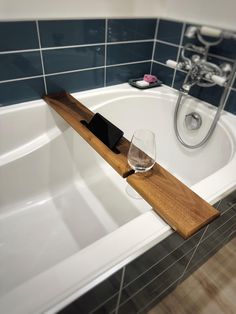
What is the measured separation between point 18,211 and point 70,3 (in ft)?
3.25

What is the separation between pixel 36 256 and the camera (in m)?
0.96

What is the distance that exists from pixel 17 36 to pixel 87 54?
0.35 m

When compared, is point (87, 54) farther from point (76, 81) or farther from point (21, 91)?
point (21, 91)

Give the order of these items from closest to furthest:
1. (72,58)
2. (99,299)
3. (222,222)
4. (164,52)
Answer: (99,299)
(222,222)
(72,58)
(164,52)

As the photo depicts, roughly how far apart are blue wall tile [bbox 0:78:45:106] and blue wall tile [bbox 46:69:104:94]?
53 millimetres

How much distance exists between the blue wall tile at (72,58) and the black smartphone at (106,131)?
0.39m

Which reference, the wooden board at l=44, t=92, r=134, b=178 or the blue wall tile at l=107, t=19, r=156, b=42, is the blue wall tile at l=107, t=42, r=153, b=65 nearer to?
the blue wall tile at l=107, t=19, r=156, b=42

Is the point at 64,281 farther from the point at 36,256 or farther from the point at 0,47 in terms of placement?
the point at 0,47

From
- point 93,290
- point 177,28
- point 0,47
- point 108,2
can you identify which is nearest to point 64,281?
point 93,290

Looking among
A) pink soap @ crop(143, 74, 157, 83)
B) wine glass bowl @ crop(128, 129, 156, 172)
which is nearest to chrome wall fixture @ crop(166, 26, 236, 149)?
pink soap @ crop(143, 74, 157, 83)

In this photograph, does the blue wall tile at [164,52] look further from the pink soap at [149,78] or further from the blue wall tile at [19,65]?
the blue wall tile at [19,65]

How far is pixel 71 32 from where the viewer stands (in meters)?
1.07

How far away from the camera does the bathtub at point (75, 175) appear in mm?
937

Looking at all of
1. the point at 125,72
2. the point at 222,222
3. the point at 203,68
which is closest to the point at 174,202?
the point at 222,222
